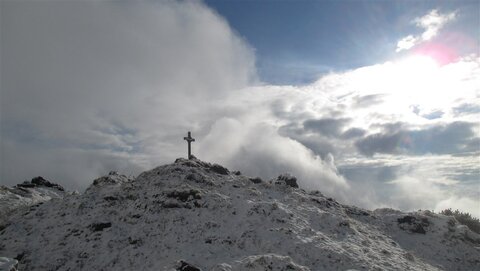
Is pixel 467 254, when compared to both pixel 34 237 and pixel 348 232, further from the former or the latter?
pixel 34 237

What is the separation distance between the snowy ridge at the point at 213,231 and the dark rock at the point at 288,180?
5.77ft

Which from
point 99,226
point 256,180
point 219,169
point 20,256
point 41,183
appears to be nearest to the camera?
point 20,256

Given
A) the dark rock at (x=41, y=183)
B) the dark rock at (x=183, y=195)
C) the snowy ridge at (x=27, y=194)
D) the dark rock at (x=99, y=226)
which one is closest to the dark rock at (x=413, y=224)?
the dark rock at (x=183, y=195)

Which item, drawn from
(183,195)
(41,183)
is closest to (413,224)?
(183,195)

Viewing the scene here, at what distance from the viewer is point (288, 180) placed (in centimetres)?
4016

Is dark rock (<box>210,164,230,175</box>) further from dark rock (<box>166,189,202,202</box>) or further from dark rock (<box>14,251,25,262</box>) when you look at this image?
dark rock (<box>14,251,25,262</box>)

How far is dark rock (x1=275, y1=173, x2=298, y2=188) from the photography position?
39816mm

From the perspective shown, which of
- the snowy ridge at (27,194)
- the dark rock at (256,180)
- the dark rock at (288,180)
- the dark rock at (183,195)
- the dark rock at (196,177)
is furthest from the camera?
the dark rock at (288,180)

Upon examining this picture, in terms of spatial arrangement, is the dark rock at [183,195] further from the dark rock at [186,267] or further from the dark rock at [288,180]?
the dark rock at [288,180]

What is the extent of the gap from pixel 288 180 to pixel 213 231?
15.6 meters

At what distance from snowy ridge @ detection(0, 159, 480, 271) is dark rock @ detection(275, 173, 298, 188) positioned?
5.77 ft

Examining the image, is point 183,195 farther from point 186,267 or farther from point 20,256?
point 20,256

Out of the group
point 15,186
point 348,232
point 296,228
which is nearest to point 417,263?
point 348,232

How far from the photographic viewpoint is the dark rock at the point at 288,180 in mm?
39816
